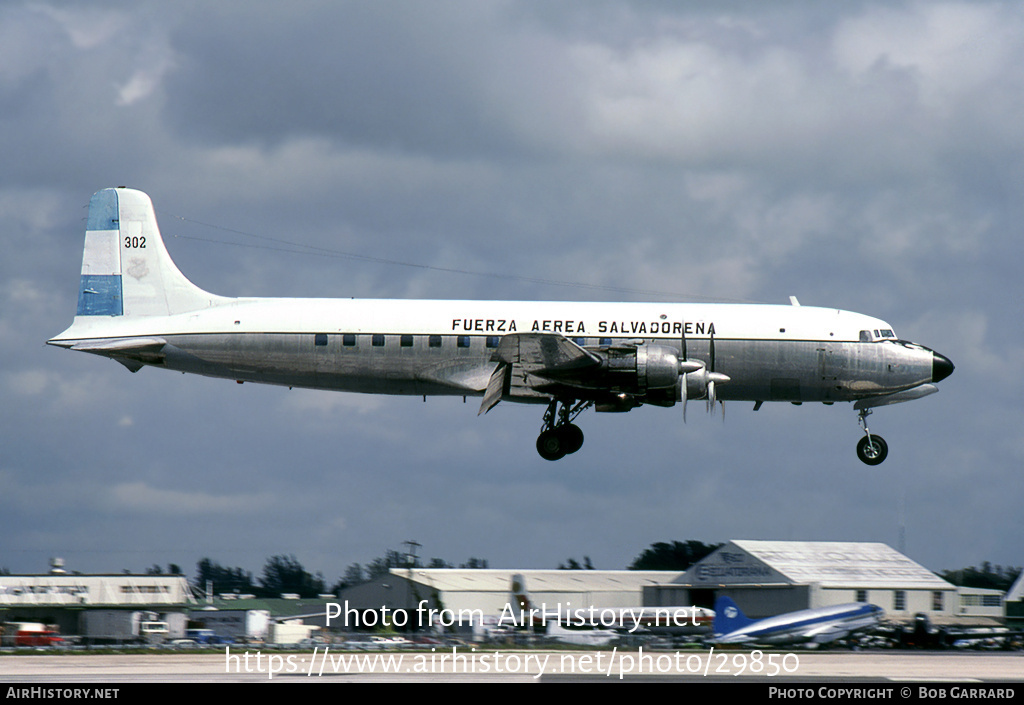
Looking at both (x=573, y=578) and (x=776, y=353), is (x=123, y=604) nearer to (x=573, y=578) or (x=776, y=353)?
(x=573, y=578)

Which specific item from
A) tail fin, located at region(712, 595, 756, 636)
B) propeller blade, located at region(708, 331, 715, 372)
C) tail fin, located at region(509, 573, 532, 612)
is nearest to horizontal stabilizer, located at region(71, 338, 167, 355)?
propeller blade, located at region(708, 331, 715, 372)

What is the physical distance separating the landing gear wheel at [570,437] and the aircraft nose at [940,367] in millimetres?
10566

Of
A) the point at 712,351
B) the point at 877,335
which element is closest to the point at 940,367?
the point at 877,335

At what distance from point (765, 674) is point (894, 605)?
88.0 feet

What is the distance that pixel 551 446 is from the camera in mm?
34062

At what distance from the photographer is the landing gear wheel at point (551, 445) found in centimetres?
3409

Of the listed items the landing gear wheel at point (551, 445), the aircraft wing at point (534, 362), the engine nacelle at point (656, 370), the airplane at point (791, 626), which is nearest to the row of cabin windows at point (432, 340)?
the aircraft wing at point (534, 362)

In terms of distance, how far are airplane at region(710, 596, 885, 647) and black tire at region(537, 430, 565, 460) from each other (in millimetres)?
9076

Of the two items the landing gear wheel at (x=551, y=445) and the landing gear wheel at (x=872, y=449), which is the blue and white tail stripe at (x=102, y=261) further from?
the landing gear wheel at (x=872, y=449)

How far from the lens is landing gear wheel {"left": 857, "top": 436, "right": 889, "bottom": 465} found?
3566 centimetres

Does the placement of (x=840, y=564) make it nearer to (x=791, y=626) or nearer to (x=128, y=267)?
(x=791, y=626)

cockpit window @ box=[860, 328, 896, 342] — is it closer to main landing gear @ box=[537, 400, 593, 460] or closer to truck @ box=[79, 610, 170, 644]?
main landing gear @ box=[537, 400, 593, 460]

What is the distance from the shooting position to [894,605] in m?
53.0
